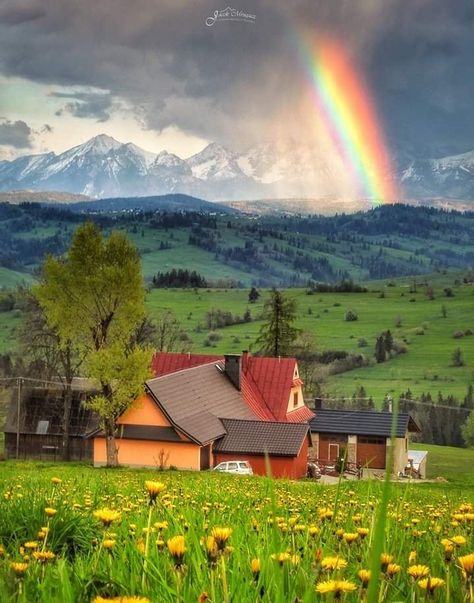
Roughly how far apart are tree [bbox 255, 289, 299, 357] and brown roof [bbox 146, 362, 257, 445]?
16.5 metres

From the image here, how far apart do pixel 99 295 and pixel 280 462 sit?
43.1 ft

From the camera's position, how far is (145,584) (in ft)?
8.94

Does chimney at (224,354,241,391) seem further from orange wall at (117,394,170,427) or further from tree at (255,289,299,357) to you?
tree at (255,289,299,357)

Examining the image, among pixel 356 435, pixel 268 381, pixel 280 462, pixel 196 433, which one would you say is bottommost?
pixel 280 462

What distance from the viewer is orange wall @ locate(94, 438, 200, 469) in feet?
135

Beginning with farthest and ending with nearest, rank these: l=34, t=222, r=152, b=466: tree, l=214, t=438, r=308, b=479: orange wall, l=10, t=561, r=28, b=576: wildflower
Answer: l=214, t=438, r=308, b=479: orange wall
l=34, t=222, r=152, b=466: tree
l=10, t=561, r=28, b=576: wildflower

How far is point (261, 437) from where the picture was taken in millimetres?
42062

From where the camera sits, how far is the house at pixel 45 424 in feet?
186

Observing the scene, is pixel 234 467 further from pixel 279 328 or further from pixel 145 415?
pixel 279 328

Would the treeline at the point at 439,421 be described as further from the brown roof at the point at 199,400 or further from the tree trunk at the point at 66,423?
the brown roof at the point at 199,400

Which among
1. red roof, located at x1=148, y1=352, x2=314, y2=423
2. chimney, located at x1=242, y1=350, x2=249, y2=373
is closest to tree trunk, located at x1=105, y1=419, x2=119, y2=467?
red roof, located at x1=148, y1=352, x2=314, y2=423

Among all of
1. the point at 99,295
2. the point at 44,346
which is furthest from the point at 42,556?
the point at 44,346

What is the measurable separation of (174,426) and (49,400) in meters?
20.4

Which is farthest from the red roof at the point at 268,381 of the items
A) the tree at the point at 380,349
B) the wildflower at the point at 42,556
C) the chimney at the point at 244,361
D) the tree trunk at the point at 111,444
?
the tree at the point at 380,349
